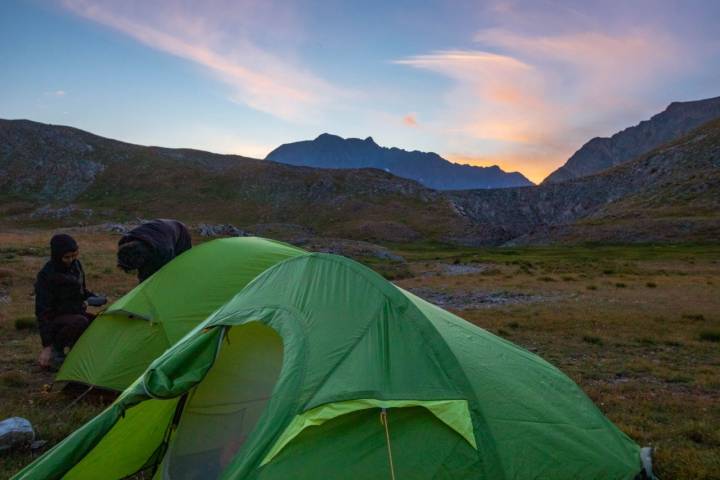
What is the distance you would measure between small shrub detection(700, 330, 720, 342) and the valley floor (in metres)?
0.02

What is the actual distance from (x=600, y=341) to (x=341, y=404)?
37.2ft

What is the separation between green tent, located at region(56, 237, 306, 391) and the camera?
816 centimetres

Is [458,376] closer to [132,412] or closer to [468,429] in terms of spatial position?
[468,429]

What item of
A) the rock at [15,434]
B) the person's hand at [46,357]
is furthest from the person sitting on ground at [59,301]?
the rock at [15,434]

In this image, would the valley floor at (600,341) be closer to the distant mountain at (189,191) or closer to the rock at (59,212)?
the rock at (59,212)

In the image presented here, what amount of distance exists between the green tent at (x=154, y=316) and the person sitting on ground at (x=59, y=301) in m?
1.19

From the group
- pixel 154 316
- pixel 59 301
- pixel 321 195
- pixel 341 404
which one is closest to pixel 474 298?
pixel 154 316

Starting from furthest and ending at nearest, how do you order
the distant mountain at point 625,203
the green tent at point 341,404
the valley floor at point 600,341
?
the distant mountain at point 625,203, the valley floor at point 600,341, the green tent at point 341,404

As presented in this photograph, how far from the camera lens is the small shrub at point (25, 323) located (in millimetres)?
13648

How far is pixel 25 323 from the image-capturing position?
13711 mm

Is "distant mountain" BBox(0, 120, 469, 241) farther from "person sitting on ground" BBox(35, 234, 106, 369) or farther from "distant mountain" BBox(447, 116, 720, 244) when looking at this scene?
"person sitting on ground" BBox(35, 234, 106, 369)

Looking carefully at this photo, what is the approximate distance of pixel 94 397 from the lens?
8.38 meters

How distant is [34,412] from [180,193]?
11520cm

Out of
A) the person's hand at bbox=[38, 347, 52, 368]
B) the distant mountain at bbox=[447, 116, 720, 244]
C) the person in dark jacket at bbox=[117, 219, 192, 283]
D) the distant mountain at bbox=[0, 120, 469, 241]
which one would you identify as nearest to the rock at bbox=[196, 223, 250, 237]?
the distant mountain at bbox=[0, 120, 469, 241]
